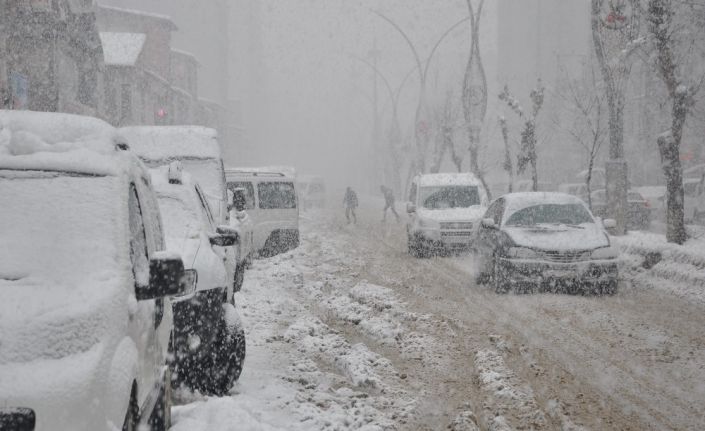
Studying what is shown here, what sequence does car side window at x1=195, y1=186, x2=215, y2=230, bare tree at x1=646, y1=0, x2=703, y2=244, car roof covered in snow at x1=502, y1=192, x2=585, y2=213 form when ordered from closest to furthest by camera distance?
car side window at x1=195, y1=186, x2=215, y2=230 → car roof covered in snow at x1=502, y1=192, x2=585, y2=213 → bare tree at x1=646, y1=0, x2=703, y2=244

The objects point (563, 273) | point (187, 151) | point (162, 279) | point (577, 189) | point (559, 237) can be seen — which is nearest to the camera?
point (162, 279)

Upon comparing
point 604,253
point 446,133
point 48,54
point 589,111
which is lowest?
point 604,253

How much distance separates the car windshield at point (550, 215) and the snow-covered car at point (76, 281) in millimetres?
9431

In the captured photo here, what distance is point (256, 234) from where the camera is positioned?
16828 millimetres

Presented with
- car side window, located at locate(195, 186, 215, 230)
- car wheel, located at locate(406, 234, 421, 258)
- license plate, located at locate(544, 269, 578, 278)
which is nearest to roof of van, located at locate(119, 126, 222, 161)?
car side window, located at locate(195, 186, 215, 230)

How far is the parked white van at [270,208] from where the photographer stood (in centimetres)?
1698

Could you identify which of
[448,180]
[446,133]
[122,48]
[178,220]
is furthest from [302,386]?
[122,48]

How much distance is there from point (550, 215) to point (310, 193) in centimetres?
3202

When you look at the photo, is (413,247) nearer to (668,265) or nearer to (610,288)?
(668,265)

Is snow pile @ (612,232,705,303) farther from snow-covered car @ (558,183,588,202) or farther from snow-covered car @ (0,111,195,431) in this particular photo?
snow-covered car @ (558,183,588,202)

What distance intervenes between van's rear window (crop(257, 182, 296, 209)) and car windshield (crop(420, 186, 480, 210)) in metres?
3.59

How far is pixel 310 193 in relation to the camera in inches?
1745

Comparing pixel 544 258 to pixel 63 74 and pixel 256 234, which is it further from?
pixel 63 74

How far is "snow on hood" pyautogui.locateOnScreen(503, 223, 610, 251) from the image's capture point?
37.9 ft
